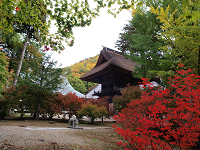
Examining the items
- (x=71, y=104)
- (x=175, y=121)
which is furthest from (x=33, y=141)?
(x=71, y=104)

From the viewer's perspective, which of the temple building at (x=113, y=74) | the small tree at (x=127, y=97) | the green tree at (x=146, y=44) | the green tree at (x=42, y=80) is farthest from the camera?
the temple building at (x=113, y=74)

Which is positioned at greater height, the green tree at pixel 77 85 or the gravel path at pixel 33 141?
the green tree at pixel 77 85

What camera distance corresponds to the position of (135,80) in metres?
15.9

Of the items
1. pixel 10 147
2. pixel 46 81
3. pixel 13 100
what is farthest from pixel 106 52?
pixel 10 147

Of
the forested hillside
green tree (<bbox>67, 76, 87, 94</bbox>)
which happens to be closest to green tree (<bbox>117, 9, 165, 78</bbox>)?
the forested hillside

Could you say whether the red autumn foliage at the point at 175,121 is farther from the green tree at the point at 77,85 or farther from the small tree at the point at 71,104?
the green tree at the point at 77,85

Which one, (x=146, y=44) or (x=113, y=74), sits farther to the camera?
(x=113, y=74)

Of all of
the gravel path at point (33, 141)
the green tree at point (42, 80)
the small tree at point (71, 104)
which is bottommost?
the gravel path at point (33, 141)

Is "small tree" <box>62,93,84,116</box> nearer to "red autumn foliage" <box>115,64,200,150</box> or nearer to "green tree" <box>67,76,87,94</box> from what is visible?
"red autumn foliage" <box>115,64,200,150</box>

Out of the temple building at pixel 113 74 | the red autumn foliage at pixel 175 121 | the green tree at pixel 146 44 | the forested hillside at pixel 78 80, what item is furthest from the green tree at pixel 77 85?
the red autumn foliage at pixel 175 121

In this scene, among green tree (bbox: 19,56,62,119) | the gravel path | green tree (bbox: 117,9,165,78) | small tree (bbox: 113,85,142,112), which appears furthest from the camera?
green tree (bbox: 19,56,62,119)

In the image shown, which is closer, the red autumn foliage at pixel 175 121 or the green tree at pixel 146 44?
the red autumn foliage at pixel 175 121

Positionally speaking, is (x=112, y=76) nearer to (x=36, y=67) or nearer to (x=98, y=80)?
(x=98, y=80)

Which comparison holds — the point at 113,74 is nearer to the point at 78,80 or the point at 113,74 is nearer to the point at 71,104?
the point at 71,104
